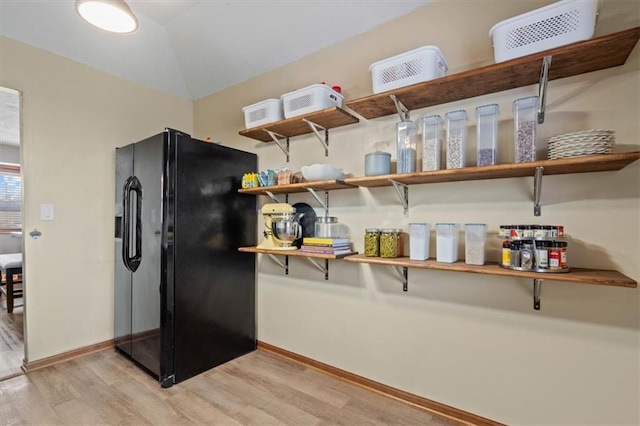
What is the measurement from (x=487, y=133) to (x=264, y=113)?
5.40ft

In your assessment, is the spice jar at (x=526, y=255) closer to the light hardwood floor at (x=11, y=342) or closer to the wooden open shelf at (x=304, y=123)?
the wooden open shelf at (x=304, y=123)

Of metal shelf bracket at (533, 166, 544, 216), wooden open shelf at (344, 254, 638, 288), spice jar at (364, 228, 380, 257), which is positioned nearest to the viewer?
wooden open shelf at (344, 254, 638, 288)

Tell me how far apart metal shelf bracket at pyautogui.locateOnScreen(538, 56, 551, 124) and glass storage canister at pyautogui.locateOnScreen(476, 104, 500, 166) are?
19 centimetres

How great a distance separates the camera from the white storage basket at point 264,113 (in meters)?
2.44

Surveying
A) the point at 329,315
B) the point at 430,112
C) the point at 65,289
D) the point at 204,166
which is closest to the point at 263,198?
the point at 204,166

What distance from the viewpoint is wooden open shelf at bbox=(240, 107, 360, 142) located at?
6.94ft

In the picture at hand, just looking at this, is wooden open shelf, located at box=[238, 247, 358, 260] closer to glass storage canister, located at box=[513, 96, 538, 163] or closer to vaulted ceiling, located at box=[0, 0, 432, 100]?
glass storage canister, located at box=[513, 96, 538, 163]

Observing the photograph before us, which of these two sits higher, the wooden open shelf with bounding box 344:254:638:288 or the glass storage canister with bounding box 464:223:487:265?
the glass storage canister with bounding box 464:223:487:265

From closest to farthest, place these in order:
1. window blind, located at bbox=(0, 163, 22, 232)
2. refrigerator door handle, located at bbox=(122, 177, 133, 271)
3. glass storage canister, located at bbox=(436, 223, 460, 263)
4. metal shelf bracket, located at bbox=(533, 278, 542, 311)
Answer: metal shelf bracket, located at bbox=(533, 278, 542, 311)
glass storage canister, located at bbox=(436, 223, 460, 263)
refrigerator door handle, located at bbox=(122, 177, 133, 271)
window blind, located at bbox=(0, 163, 22, 232)

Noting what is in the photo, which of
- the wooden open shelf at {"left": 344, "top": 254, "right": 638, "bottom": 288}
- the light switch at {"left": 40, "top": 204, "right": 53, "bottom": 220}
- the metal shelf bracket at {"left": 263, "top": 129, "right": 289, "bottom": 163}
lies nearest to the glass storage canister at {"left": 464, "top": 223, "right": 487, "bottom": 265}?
the wooden open shelf at {"left": 344, "top": 254, "right": 638, "bottom": 288}

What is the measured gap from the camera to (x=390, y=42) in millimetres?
2117

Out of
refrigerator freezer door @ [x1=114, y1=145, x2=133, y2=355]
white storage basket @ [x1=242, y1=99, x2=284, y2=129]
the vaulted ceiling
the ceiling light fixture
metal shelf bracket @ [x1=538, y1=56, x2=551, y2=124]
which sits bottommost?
refrigerator freezer door @ [x1=114, y1=145, x2=133, y2=355]

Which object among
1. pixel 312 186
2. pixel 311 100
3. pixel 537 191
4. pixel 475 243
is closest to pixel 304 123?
pixel 311 100

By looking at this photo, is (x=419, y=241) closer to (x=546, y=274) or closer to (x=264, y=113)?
(x=546, y=274)
